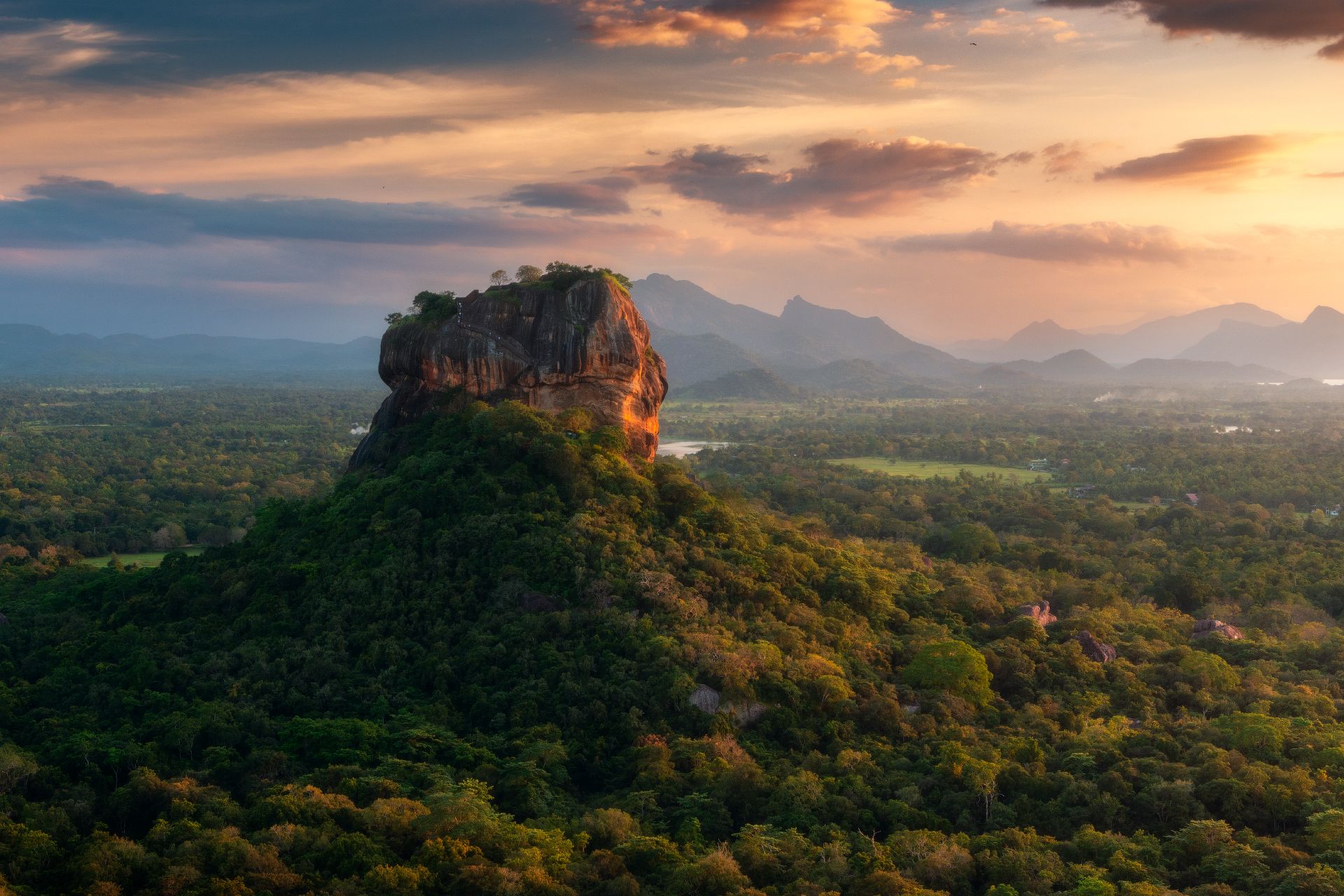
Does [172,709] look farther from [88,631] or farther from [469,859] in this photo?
[469,859]

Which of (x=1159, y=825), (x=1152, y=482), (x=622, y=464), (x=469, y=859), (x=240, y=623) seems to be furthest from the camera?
(x=1152, y=482)

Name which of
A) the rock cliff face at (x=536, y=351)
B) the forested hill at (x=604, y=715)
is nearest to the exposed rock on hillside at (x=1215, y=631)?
Answer: the forested hill at (x=604, y=715)

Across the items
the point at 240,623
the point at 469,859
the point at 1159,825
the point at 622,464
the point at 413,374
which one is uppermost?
the point at 413,374

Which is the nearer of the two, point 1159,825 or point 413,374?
point 1159,825

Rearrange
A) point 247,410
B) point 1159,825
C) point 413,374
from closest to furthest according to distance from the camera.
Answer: point 1159,825 → point 413,374 → point 247,410

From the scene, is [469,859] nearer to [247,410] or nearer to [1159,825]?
[1159,825]

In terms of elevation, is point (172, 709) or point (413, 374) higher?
point (413, 374)

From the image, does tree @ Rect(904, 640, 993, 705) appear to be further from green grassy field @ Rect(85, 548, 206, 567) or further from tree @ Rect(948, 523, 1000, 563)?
green grassy field @ Rect(85, 548, 206, 567)

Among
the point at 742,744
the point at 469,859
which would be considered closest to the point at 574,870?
the point at 469,859
